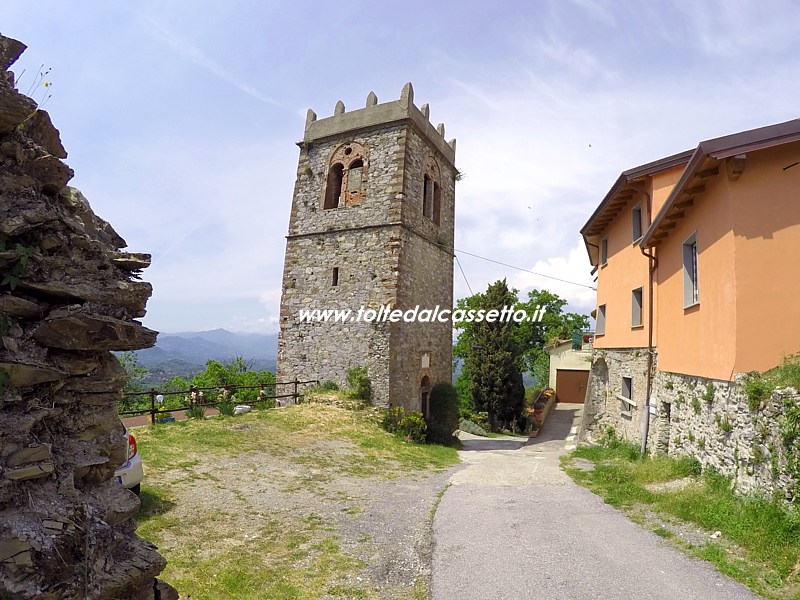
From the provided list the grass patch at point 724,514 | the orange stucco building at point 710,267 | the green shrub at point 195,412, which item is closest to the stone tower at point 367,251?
the green shrub at point 195,412

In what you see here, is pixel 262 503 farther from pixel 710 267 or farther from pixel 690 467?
pixel 710 267

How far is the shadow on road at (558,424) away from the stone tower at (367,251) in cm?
488

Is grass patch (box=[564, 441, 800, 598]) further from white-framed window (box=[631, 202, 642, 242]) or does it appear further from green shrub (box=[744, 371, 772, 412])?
white-framed window (box=[631, 202, 642, 242])

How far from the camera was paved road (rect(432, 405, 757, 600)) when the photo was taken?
4.95 metres

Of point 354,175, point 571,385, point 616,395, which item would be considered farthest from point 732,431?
point 571,385

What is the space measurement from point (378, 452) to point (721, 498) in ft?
25.5

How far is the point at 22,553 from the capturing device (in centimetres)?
250

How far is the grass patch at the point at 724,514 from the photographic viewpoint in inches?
203

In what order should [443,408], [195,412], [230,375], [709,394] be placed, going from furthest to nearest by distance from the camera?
[230,375]
[443,408]
[195,412]
[709,394]

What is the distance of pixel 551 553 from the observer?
5.89 m

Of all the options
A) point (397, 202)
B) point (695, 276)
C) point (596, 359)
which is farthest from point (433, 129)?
point (695, 276)

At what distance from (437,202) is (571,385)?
58.7 feet

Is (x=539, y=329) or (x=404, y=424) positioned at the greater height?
(x=539, y=329)

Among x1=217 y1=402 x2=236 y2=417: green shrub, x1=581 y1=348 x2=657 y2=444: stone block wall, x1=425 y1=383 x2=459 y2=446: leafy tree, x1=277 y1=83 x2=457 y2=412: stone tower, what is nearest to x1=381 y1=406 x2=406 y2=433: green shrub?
x1=277 y1=83 x2=457 y2=412: stone tower
